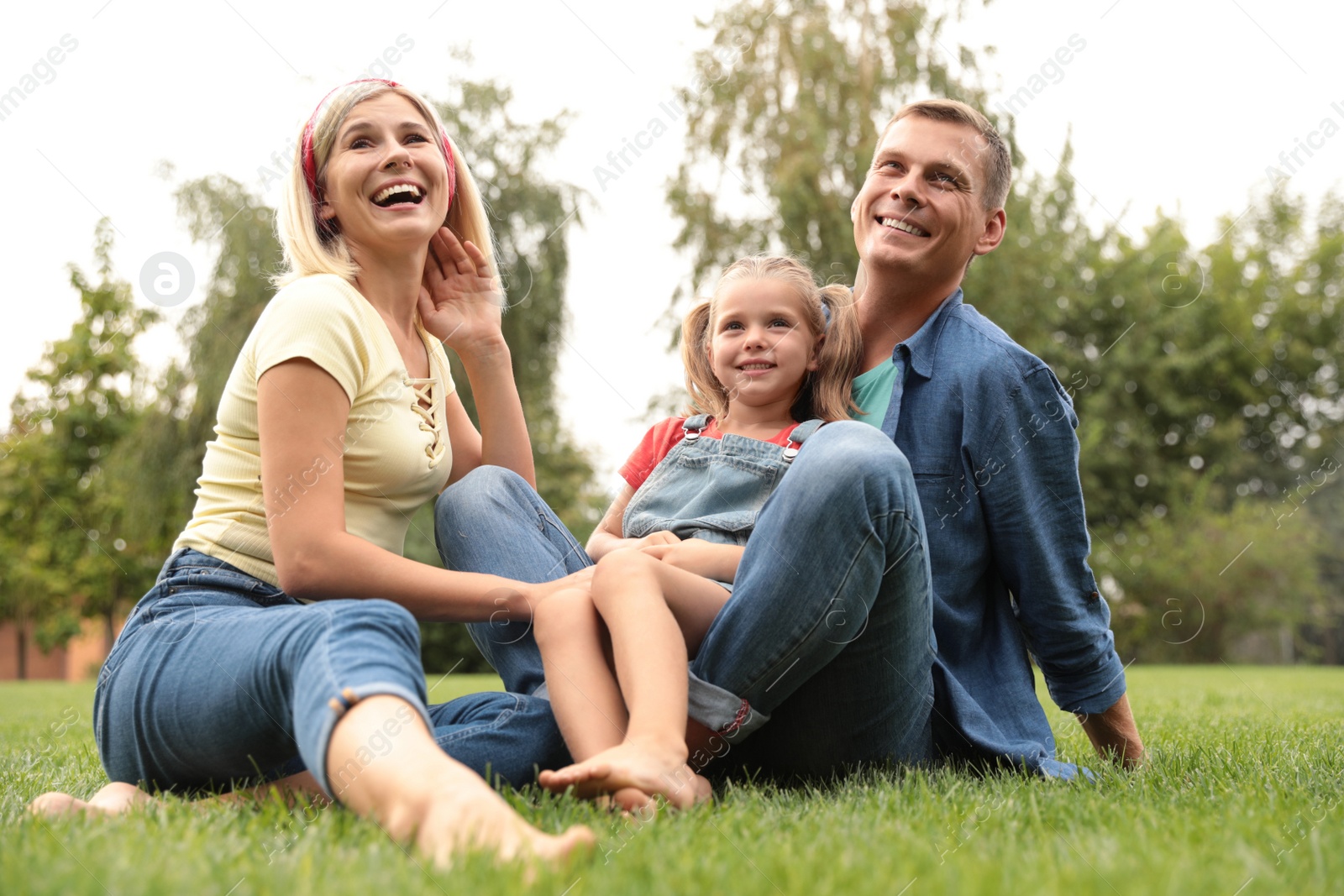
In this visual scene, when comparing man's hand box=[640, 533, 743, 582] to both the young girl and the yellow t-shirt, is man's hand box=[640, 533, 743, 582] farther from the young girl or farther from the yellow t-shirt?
the yellow t-shirt

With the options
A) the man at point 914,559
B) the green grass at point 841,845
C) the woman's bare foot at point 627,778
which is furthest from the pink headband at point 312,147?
the woman's bare foot at point 627,778

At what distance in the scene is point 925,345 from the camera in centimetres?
240

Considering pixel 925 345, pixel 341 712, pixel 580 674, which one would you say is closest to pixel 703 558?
pixel 580 674

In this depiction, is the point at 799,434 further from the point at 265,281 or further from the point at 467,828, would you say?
the point at 265,281

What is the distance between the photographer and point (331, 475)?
191 cm

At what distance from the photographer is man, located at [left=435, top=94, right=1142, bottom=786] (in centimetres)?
182

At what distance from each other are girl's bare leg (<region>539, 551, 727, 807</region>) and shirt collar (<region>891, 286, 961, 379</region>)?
0.70 metres

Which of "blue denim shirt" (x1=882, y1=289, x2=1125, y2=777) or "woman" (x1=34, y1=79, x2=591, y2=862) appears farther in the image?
"blue denim shirt" (x1=882, y1=289, x2=1125, y2=777)

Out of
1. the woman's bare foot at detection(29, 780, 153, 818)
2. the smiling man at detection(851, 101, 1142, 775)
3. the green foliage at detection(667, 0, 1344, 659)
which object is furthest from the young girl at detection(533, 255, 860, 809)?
the green foliage at detection(667, 0, 1344, 659)

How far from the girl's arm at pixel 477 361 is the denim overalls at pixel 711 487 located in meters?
0.31

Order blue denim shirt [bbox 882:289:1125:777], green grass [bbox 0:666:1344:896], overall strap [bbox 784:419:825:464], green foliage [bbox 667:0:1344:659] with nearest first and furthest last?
green grass [bbox 0:666:1344:896], blue denim shirt [bbox 882:289:1125:777], overall strap [bbox 784:419:825:464], green foliage [bbox 667:0:1344:659]

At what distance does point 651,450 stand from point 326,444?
0.97 m

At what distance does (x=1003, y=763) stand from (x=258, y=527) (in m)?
1.51

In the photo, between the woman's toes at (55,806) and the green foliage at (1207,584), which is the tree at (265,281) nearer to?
the green foliage at (1207,584)
